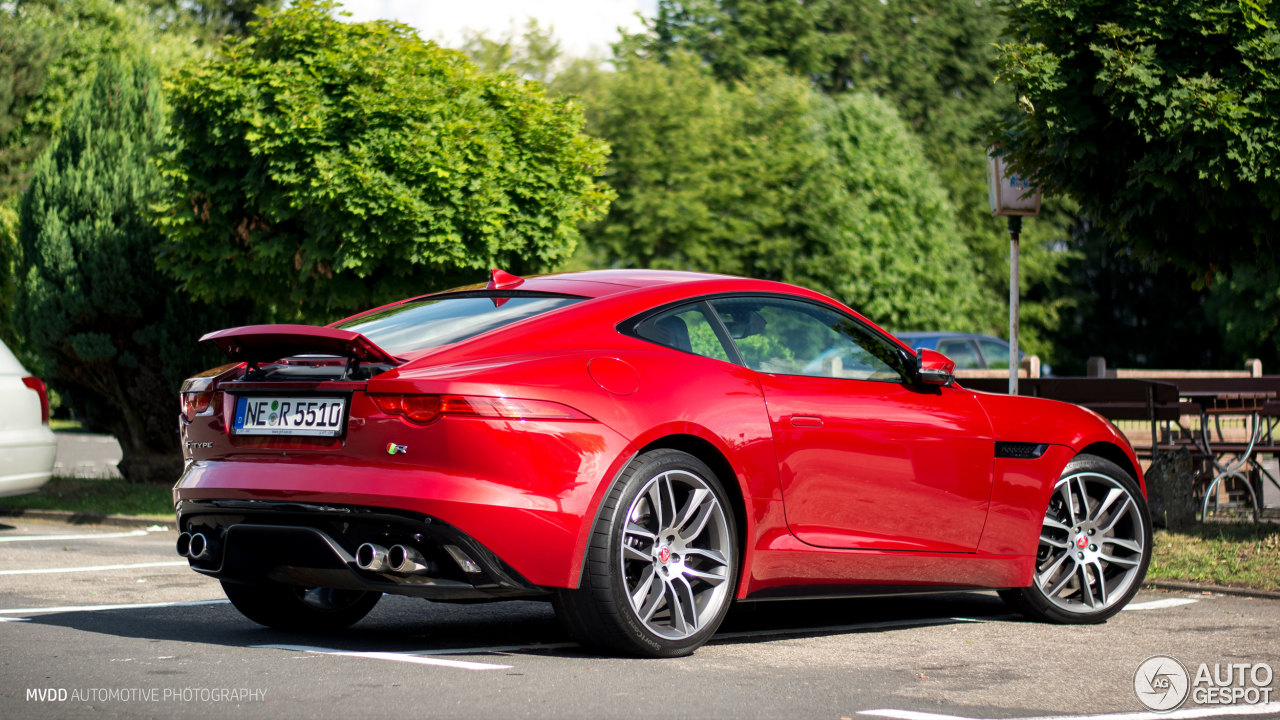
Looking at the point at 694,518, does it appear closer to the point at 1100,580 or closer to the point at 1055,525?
the point at 1055,525

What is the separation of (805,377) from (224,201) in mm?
9768

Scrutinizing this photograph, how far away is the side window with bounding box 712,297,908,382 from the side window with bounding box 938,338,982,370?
1798 centimetres

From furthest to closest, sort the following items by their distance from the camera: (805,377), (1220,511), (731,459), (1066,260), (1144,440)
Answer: (1066,260), (1144,440), (1220,511), (805,377), (731,459)

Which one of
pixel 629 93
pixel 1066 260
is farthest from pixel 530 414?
pixel 1066 260

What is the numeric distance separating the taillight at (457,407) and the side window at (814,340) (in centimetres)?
118

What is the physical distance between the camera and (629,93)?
30656mm

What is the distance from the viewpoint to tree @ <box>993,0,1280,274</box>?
8.61 metres

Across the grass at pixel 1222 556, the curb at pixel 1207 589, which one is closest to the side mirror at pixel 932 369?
the curb at pixel 1207 589

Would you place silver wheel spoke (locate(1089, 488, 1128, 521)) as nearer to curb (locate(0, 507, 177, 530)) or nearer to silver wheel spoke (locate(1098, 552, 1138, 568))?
silver wheel spoke (locate(1098, 552, 1138, 568))

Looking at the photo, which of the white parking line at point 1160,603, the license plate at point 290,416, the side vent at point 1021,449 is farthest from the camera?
the white parking line at point 1160,603

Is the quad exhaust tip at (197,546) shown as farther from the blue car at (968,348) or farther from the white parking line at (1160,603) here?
the blue car at (968,348)

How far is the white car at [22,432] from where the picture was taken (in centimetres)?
1084

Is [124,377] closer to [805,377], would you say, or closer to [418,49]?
[418,49]

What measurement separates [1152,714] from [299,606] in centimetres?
355
